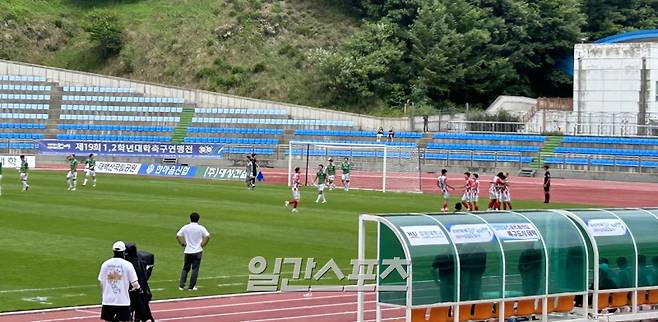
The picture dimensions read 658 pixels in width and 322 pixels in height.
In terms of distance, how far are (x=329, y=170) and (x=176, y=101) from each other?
98.5ft

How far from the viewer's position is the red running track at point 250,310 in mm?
21797

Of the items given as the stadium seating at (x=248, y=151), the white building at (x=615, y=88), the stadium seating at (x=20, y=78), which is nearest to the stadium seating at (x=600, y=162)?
the white building at (x=615, y=88)

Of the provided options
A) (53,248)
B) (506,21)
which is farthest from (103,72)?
(53,248)

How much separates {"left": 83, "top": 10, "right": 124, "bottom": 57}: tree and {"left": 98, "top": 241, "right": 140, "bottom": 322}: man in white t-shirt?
264ft

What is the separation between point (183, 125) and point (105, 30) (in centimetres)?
1786

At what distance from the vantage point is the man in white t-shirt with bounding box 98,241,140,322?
57.3 feet

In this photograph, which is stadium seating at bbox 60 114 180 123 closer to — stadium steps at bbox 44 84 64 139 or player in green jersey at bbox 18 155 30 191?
stadium steps at bbox 44 84 64 139

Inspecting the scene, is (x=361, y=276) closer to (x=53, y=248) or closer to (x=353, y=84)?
(x=53, y=248)

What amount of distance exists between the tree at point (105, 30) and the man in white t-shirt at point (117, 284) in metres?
80.5

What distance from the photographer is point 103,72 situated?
96375 millimetres

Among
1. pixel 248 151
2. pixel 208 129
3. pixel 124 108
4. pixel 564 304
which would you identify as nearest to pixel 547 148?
pixel 248 151

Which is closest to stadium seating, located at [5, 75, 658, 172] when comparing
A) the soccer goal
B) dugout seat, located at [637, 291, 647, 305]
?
the soccer goal

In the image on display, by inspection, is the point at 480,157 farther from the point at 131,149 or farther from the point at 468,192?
the point at 468,192

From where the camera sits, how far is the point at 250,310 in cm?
2291
